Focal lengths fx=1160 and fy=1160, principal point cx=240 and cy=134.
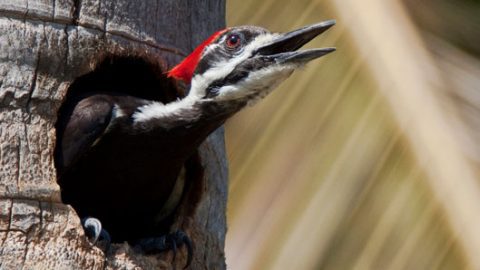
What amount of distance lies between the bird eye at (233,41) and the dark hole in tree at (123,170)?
30cm

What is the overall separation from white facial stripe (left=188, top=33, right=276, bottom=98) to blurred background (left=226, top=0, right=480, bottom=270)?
0.83 m

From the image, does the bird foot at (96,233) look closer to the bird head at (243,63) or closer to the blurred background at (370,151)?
the bird head at (243,63)

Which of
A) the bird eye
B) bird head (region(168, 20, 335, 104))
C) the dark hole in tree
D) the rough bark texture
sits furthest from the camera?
the dark hole in tree

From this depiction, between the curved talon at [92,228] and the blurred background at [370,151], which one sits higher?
the blurred background at [370,151]

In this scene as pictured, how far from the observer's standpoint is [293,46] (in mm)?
3867

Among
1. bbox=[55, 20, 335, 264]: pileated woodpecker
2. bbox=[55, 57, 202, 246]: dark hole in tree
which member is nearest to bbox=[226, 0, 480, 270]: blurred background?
bbox=[55, 57, 202, 246]: dark hole in tree

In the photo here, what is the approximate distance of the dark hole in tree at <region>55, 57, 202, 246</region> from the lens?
4.03m

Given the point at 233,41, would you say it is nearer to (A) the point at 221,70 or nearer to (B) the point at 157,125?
(A) the point at 221,70

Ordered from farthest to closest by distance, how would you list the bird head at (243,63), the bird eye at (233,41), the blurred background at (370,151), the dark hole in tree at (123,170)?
the blurred background at (370,151), the dark hole in tree at (123,170), the bird eye at (233,41), the bird head at (243,63)

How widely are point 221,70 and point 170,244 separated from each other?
0.61 m

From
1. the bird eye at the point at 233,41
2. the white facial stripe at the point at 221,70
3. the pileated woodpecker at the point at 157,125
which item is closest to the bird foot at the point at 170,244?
the pileated woodpecker at the point at 157,125

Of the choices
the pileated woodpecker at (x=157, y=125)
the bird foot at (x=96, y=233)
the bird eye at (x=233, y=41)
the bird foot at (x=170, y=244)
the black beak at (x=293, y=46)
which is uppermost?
the black beak at (x=293, y=46)

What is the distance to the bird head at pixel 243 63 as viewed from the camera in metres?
3.76

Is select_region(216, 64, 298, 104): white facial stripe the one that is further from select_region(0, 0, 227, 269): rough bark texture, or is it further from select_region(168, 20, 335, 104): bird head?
select_region(0, 0, 227, 269): rough bark texture
